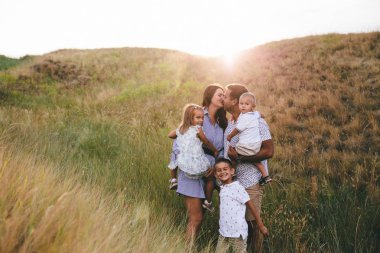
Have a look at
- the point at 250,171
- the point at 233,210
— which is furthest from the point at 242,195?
the point at 250,171

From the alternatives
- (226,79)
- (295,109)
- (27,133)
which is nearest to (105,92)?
(226,79)

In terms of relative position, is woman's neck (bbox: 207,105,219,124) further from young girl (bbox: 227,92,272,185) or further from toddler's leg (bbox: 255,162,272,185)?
toddler's leg (bbox: 255,162,272,185)

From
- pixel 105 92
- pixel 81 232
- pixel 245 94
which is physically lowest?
pixel 105 92

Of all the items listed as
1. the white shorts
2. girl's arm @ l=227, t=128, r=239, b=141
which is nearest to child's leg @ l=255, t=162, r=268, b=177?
the white shorts

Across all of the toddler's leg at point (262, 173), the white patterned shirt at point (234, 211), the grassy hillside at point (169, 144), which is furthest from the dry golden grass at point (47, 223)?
the toddler's leg at point (262, 173)

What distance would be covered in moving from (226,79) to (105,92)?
6.10 metres

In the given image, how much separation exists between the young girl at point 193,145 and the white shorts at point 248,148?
0.37 meters

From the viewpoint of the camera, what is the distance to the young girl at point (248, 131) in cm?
354

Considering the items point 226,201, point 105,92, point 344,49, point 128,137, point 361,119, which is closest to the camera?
point 226,201

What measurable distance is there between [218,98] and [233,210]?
126cm

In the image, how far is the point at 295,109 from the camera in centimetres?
990

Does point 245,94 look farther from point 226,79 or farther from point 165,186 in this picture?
point 226,79

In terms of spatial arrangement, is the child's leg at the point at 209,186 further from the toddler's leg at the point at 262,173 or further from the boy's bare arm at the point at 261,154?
the toddler's leg at the point at 262,173

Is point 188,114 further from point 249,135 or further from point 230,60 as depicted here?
point 230,60
